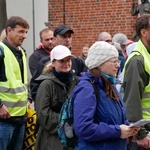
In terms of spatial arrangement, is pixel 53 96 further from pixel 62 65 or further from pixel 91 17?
pixel 91 17

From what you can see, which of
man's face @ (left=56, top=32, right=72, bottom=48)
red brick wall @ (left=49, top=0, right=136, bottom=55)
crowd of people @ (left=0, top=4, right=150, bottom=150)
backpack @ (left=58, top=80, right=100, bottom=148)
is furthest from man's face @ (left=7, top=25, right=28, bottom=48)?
red brick wall @ (left=49, top=0, right=136, bottom=55)

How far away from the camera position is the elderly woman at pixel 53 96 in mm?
5605

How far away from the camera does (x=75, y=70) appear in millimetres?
6637

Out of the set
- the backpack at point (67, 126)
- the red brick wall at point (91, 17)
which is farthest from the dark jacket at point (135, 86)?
the red brick wall at point (91, 17)

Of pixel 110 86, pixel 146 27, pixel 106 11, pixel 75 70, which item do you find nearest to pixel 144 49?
pixel 146 27

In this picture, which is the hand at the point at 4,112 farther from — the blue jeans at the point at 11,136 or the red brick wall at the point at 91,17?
the red brick wall at the point at 91,17

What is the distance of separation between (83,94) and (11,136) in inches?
86.8

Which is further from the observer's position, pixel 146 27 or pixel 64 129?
pixel 146 27

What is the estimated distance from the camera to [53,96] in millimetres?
5648

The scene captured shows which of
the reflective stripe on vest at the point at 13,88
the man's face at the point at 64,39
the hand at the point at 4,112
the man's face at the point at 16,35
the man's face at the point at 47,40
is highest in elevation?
the man's face at the point at 16,35

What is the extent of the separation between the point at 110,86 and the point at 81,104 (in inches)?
12.5

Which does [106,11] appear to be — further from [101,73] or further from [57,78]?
[101,73]

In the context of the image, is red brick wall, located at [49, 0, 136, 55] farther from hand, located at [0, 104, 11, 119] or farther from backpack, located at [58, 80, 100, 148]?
backpack, located at [58, 80, 100, 148]

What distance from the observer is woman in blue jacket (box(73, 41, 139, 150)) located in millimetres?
4184
